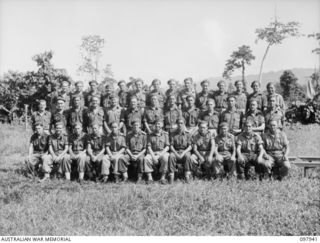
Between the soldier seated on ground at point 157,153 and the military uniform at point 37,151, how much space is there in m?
1.97

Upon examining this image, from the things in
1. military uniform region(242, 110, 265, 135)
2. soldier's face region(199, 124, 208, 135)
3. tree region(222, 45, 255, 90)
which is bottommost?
soldier's face region(199, 124, 208, 135)

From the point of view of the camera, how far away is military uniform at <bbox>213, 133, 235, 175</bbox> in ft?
23.7

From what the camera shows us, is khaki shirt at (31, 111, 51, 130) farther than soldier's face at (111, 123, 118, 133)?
Yes

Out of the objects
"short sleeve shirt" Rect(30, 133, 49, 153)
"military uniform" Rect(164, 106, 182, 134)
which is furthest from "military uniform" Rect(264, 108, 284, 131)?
"short sleeve shirt" Rect(30, 133, 49, 153)

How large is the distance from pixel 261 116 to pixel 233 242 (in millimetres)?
3531

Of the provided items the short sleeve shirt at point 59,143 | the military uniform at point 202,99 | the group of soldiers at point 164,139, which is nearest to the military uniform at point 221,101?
the group of soldiers at point 164,139

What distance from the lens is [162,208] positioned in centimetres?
562

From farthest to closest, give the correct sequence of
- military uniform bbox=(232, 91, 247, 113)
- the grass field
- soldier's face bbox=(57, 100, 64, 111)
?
military uniform bbox=(232, 91, 247, 113) → soldier's face bbox=(57, 100, 64, 111) → the grass field

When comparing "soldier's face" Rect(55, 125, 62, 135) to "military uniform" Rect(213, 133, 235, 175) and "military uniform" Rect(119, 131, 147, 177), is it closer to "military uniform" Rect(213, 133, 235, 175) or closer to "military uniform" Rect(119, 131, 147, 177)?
"military uniform" Rect(119, 131, 147, 177)

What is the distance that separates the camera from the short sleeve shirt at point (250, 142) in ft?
24.1

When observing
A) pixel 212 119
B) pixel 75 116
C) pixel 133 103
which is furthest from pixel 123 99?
pixel 212 119

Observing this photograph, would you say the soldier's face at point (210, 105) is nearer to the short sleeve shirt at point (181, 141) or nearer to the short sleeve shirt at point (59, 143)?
the short sleeve shirt at point (181, 141)

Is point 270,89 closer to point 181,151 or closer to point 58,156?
point 181,151

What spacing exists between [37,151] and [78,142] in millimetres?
844
